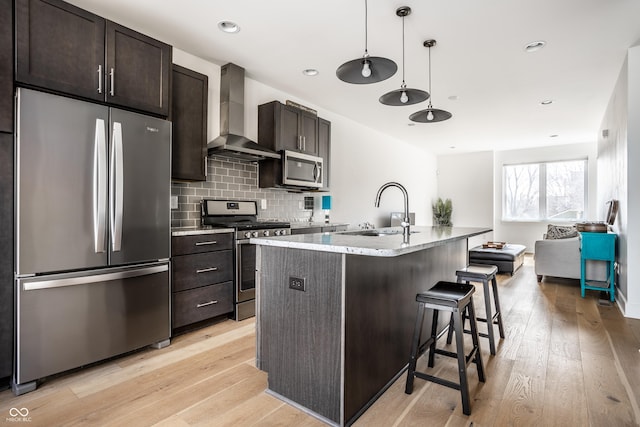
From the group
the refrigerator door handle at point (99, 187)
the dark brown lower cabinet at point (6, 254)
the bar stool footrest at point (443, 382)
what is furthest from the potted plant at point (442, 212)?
the dark brown lower cabinet at point (6, 254)

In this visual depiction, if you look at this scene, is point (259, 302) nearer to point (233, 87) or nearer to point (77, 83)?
point (77, 83)

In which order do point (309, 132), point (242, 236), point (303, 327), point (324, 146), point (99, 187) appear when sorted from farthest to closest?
1. point (324, 146)
2. point (309, 132)
3. point (242, 236)
4. point (99, 187)
5. point (303, 327)

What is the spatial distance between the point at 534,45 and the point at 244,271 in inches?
142

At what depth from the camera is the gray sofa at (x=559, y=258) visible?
491 cm

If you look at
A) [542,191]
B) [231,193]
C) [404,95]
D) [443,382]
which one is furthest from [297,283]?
[542,191]

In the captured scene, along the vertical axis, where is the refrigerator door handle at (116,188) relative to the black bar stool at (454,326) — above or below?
above

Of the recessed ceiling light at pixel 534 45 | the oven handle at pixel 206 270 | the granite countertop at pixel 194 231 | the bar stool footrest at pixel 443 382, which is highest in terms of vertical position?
the recessed ceiling light at pixel 534 45

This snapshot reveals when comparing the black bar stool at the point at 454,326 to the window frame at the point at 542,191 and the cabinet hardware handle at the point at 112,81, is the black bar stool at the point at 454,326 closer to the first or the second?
the cabinet hardware handle at the point at 112,81

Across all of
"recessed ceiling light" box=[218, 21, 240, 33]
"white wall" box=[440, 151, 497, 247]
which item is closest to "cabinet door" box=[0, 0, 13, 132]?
"recessed ceiling light" box=[218, 21, 240, 33]

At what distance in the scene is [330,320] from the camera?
1.74m

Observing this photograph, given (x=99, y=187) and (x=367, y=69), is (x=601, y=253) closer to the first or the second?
(x=367, y=69)

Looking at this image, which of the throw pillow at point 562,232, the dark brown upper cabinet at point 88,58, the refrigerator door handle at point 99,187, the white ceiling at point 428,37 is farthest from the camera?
the throw pillow at point 562,232

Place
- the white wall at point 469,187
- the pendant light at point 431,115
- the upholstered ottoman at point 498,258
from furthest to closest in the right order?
the white wall at point 469,187, the upholstered ottoman at point 498,258, the pendant light at point 431,115

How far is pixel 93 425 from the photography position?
175 centimetres
